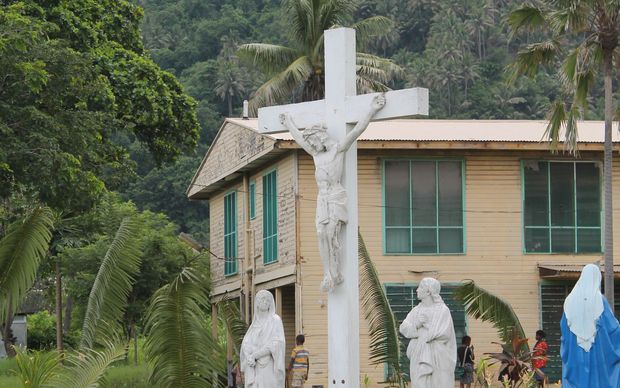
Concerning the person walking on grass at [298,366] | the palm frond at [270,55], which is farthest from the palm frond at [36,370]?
the palm frond at [270,55]

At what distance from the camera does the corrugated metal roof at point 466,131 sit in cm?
3184

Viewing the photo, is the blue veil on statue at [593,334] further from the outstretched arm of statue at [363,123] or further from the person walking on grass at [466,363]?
the person walking on grass at [466,363]

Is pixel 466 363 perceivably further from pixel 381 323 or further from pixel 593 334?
pixel 593 334

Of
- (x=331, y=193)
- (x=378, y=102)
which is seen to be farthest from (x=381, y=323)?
(x=378, y=102)

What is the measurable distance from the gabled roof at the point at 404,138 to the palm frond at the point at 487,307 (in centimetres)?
885

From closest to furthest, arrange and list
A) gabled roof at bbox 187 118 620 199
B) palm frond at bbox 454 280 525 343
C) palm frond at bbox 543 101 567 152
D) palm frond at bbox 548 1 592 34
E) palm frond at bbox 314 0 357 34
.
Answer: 1. palm frond at bbox 454 280 525 343
2. palm frond at bbox 548 1 592 34
3. palm frond at bbox 543 101 567 152
4. gabled roof at bbox 187 118 620 199
5. palm frond at bbox 314 0 357 34

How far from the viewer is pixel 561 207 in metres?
32.7

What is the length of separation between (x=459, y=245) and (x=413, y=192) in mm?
1487

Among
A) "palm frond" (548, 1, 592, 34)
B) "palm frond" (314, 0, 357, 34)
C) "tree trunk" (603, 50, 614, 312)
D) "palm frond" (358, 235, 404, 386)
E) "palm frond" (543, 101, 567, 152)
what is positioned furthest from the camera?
"palm frond" (314, 0, 357, 34)

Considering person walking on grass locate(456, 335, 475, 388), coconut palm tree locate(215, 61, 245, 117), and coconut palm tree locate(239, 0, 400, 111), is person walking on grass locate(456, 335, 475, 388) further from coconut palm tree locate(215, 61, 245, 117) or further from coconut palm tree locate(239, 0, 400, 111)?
coconut palm tree locate(215, 61, 245, 117)

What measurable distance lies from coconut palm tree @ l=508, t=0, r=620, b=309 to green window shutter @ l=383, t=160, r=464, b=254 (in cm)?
428

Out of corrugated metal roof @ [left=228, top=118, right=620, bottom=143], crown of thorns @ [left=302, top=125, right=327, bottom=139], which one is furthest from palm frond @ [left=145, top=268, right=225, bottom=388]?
corrugated metal roof @ [left=228, top=118, right=620, bottom=143]

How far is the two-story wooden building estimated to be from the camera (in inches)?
1246

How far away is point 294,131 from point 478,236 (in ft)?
59.4
